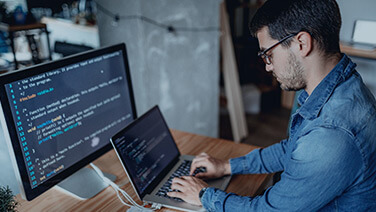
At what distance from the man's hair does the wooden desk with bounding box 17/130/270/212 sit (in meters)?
0.51

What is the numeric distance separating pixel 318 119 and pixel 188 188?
1.46 feet

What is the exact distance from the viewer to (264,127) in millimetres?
3662

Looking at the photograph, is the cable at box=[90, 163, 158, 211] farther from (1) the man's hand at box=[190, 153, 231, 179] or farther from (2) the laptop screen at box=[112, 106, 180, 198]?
(1) the man's hand at box=[190, 153, 231, 179]

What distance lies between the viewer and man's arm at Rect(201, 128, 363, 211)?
0.82 metres

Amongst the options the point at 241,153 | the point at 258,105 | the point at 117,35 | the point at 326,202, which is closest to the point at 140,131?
the point at 241,153

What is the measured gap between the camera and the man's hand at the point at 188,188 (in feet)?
3.52

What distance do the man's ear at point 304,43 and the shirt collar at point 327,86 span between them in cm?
10

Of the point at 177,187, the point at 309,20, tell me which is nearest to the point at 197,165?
the point at 177,187

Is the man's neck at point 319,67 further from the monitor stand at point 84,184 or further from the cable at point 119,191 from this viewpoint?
the monitor stand at point 84,184

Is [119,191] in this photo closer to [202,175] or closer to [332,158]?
[202,175]

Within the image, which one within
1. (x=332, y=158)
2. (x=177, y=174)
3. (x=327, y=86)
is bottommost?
(x=177, y=174)

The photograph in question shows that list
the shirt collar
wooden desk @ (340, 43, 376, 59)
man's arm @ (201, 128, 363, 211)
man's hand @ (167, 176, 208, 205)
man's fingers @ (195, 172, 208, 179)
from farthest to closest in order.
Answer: wooden desk @ (340, 43, 376, 59)
man's fingers @ (195, 172, 208, 179)
man's hand @ (167, 176, 208, 205)
the shirt collar
man's arm @ (201, 128, 363, 211)

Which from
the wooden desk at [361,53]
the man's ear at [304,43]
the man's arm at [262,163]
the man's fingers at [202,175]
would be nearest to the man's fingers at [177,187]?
the man's fingers at [202,175]

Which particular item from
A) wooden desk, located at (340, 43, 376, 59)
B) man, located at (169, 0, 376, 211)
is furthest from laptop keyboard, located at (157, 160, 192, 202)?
wooden desk, located at (340, 43, 376, 59)
